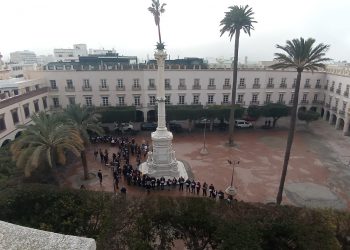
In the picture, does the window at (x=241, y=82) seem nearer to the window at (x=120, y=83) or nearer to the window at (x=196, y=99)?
the window at (x=196, y=99)

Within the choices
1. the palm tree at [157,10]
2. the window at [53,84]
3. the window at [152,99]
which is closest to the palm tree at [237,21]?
the palm tree at [157,10]

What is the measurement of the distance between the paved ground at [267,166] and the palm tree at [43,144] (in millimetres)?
5711

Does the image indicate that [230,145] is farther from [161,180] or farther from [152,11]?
[152,11]

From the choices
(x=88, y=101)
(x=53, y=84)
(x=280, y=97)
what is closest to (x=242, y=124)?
Answer: (x=280, y=97)

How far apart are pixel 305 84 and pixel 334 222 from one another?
3896cm

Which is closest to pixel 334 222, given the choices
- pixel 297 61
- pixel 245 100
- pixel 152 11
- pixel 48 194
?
pixel 297 61

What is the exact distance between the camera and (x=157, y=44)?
78.7 feet

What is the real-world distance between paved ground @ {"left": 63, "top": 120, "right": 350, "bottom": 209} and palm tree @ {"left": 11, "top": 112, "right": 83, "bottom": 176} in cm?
571

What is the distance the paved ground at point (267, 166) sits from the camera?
80.9 ft

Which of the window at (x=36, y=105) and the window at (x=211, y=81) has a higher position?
the window at (x=211, y=81)

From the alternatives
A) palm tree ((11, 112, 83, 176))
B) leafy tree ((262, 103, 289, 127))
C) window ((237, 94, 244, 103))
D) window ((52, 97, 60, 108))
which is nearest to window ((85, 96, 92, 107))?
window ((52, 97, 60, 108))

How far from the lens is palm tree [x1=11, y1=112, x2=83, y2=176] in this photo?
65.8 ft

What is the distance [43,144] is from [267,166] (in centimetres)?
2291

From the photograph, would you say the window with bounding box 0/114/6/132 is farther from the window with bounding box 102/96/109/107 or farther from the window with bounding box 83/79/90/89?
the window with bounding box 102/96/109/107
